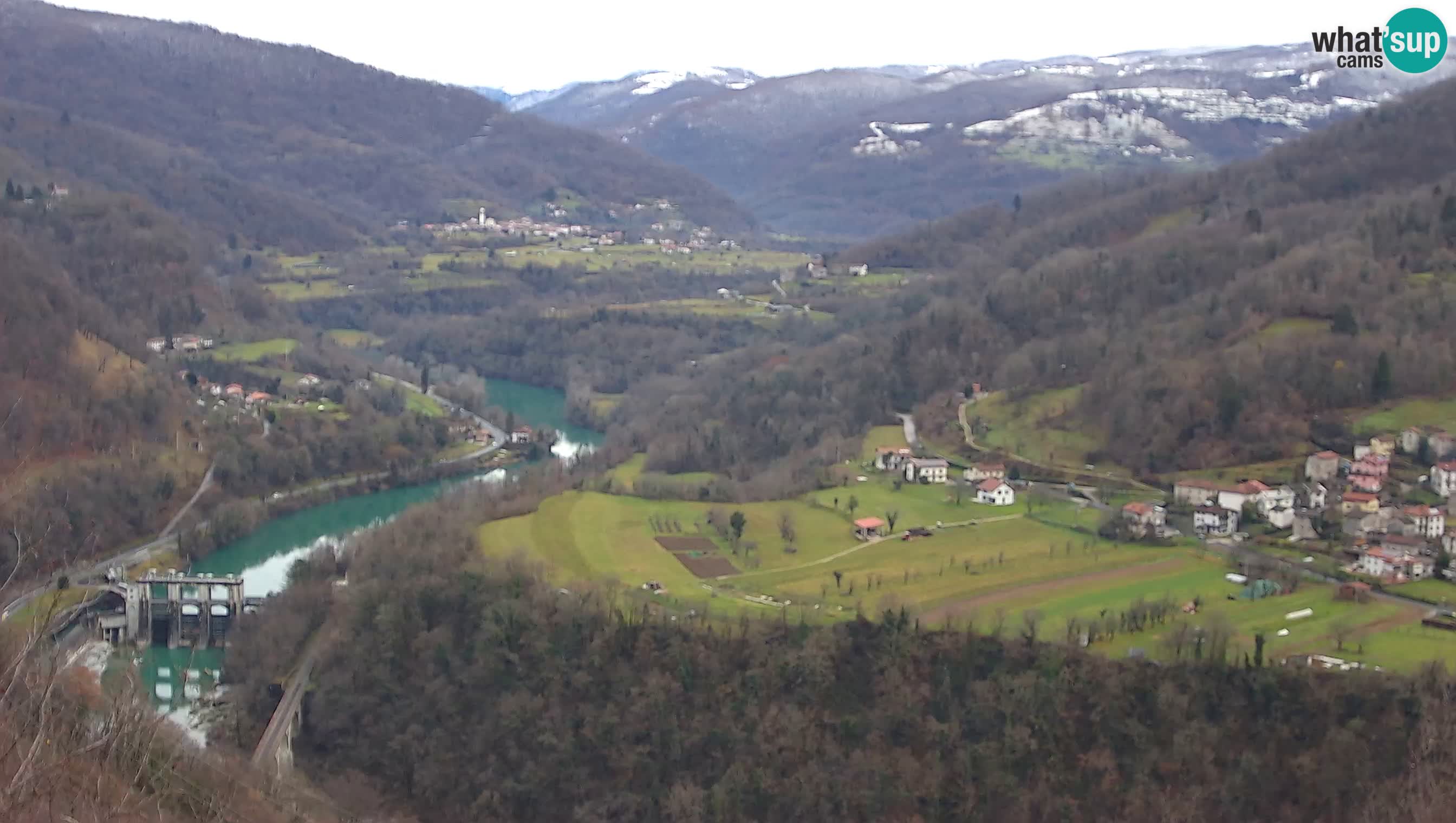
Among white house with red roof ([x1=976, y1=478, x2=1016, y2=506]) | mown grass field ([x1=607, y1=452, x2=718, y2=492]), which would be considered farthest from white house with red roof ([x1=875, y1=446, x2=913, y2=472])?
mown grass field ([x1=607, y1=452, x2=718, y2=492])

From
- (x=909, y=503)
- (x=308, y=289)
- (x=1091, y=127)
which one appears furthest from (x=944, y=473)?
(x=1091, y=127)

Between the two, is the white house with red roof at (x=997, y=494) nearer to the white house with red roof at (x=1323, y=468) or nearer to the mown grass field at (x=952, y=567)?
the mown grass field at (x=952, y=567)

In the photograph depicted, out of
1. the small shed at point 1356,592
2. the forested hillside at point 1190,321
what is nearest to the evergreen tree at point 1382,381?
the forested hillside at point 1190,321

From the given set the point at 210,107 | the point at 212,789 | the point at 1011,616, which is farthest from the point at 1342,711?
the point at 210,107

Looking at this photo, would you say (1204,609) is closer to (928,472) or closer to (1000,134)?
(928,472)

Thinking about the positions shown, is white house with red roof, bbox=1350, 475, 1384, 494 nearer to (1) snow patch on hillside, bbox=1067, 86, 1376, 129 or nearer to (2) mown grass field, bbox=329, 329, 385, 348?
(2) mown grass field, bbox=329, 329, 385, 348

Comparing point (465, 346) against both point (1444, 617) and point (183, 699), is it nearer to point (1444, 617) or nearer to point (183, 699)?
point (183, 699)
